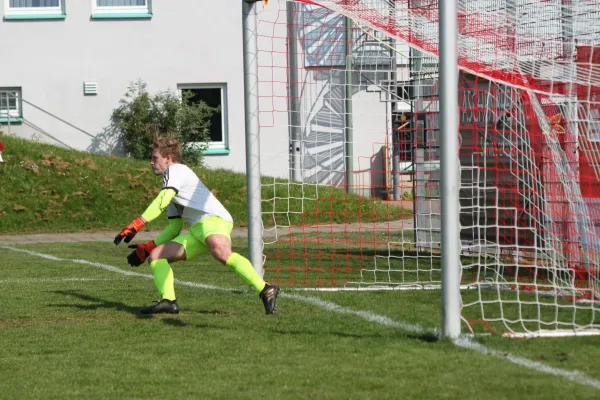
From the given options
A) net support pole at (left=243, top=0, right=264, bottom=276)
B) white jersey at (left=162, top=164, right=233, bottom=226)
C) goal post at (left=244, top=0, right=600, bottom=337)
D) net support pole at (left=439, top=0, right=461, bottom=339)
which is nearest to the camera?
net support pole at (left=439, top=0, right=461, bottom=339)

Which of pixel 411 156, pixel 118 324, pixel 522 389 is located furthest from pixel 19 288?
pixel 522 389

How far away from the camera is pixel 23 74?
25844 mm

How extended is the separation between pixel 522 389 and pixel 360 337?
197cm

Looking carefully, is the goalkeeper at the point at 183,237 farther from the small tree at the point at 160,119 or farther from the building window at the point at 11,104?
the building window at the point at 11,104

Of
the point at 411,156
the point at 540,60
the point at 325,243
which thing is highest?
the point at 540,60

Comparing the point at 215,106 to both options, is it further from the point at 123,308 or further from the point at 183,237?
the point at 183,237

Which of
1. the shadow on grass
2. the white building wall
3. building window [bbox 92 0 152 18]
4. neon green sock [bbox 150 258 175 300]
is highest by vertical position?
building window [bbox 92 0 152 18]

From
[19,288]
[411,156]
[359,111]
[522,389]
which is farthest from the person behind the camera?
[411,156]

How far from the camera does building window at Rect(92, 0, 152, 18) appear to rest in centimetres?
2603

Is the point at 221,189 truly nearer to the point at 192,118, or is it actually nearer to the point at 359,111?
the point at 192,118

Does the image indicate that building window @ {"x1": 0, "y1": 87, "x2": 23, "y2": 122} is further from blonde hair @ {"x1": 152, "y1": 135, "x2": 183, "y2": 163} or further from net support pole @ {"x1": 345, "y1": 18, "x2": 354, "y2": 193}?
blonde hair @ {"x1": 152, "y1": 135, "x2": 183, "y2": 163}

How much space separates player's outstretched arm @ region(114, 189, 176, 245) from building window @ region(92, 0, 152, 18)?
719 inches

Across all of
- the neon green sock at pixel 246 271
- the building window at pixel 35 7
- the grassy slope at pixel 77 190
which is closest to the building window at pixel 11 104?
the building window at pixel 35 7

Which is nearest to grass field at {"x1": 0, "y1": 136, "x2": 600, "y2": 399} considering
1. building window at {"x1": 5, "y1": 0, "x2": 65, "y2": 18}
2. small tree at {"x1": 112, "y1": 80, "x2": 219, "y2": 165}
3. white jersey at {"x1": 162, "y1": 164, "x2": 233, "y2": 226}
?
white jersey at {"x1": 162, "y1": 164, "x2": 233, "y2": 226}
